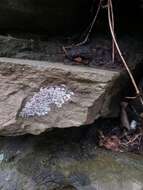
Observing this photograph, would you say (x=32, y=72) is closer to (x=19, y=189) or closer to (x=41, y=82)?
(x=41, y=82)

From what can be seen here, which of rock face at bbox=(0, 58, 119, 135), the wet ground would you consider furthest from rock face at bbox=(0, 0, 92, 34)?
the wet ground

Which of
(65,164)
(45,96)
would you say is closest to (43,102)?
(45,96)

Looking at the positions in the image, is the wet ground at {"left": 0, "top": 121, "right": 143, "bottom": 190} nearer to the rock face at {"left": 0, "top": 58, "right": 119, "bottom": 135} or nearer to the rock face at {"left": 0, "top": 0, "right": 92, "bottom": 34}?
the rock face at {"left": 0, "top": 58, "right": 119, "bottom": 135}

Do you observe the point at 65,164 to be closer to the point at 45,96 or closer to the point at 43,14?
the point at 45,96

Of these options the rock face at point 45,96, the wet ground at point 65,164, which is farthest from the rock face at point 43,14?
the wet ground at point 65,164

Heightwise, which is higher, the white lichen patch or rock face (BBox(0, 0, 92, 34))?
rock face (BBox(0, 0, 92, 34))
